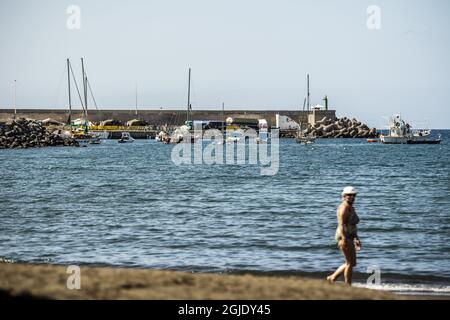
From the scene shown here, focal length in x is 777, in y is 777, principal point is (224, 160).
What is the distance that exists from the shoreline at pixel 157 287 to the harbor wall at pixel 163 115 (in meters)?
130

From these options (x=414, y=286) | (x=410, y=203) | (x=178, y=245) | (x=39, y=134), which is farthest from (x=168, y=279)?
(x=39, y=134)

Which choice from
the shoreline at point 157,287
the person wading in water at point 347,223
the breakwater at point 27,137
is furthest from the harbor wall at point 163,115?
the shoreline at point 157,287

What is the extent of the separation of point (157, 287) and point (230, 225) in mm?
14048

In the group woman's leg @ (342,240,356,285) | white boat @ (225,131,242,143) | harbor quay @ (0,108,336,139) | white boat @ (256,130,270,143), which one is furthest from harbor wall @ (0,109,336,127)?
woman's leg @ (342,240,356,285)

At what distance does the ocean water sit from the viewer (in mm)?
15758

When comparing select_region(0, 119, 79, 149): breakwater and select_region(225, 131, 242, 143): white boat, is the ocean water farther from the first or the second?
select_region(225, 131, 242, 143): white boat

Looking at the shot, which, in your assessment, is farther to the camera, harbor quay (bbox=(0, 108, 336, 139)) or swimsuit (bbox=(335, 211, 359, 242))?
harbor quay (bbox=(0, 108, 336, 139))

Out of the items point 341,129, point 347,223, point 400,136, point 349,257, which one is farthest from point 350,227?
point 341,129

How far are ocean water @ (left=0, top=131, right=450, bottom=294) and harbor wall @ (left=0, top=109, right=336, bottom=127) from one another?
97.5 metres

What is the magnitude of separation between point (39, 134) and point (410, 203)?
228 feet

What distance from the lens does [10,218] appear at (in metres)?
23.5

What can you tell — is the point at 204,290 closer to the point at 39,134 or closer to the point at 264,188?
the point at 264,188

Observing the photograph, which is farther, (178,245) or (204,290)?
(178,245)

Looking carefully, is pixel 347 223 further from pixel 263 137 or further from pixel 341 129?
pixel 341 129
